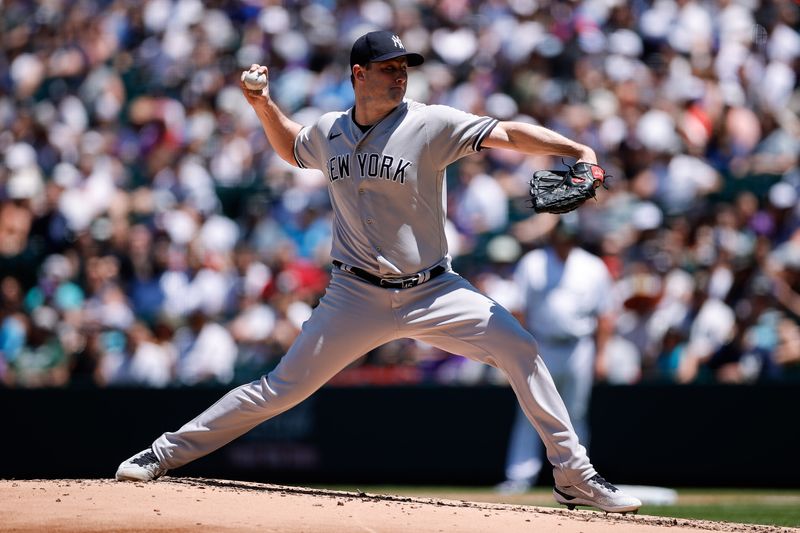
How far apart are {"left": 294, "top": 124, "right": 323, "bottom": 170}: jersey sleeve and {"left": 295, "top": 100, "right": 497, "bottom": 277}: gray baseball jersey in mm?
195

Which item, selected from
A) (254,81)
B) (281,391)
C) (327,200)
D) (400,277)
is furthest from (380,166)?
(327,200)

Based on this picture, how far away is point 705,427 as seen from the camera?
1027cm

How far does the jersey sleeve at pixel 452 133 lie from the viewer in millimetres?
6016

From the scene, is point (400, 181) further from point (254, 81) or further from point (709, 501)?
point (709, 501)

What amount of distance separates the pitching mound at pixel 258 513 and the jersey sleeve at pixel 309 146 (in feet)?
5.49

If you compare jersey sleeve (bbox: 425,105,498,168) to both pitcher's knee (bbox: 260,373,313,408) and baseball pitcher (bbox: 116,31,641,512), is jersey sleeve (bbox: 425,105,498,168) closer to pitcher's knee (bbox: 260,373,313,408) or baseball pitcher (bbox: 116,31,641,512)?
baseball pitcher (bbox: 116,31,641,512)

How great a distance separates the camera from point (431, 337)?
621cm

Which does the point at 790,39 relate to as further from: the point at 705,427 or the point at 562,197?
the point at 562,197

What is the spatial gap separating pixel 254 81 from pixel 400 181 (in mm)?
943

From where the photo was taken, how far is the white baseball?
249 inches

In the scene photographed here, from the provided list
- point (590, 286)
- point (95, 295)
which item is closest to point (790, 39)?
point (590, 286)

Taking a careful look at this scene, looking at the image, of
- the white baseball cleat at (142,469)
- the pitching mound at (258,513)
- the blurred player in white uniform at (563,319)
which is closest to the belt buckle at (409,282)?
the pitching mound at (258,513)

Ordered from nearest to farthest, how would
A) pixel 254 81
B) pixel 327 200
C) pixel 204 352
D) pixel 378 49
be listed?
pixel 378 49 < pixel 254 81 < pixel 204 352 < pixel 327 200

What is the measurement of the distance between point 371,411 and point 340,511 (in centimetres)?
503
